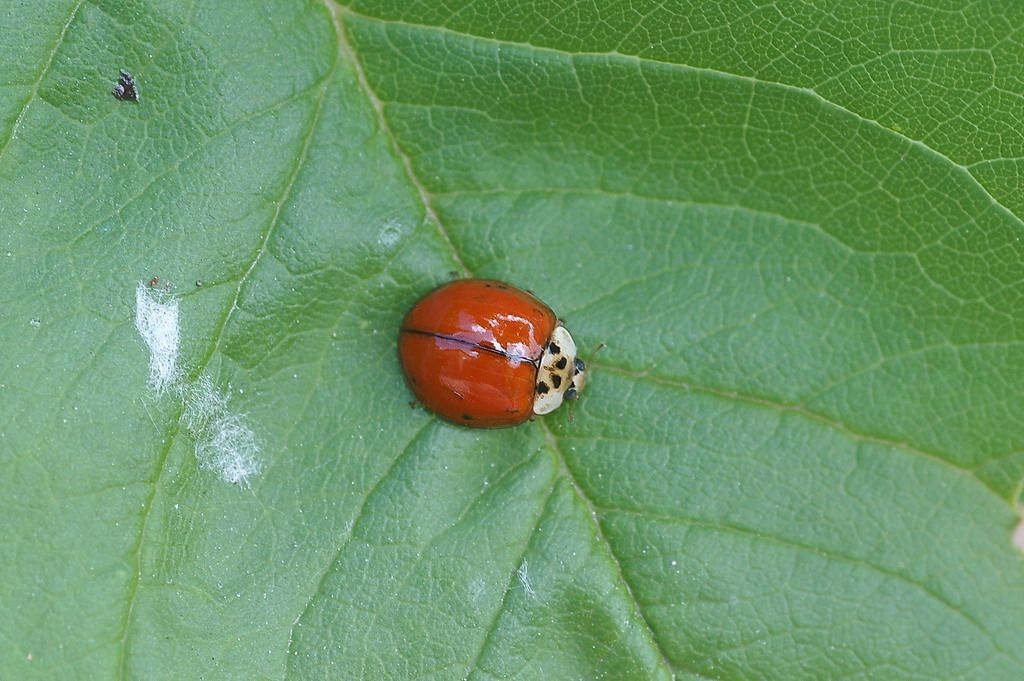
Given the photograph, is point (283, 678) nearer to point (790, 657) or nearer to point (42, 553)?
point (42, 553)

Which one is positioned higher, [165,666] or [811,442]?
[811,442]

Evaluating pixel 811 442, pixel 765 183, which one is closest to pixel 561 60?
pixel 765 183

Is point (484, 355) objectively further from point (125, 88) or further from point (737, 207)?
point (125, 88)

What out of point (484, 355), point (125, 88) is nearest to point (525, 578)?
point (484, 355)

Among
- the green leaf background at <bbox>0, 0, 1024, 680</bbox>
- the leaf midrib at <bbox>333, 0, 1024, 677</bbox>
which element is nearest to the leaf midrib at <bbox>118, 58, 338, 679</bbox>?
the green leaf background at <bbox>0, 0, 1024, 680</bbox>

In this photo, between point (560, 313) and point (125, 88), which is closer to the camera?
point (125, 88)

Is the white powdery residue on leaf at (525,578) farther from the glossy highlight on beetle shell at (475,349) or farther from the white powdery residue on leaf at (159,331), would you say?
the white powdery residue on leaf at (159,331)

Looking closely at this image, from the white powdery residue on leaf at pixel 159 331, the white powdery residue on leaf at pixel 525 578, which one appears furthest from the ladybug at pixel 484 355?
the white powdery residue on leaf at pixel 159 331
